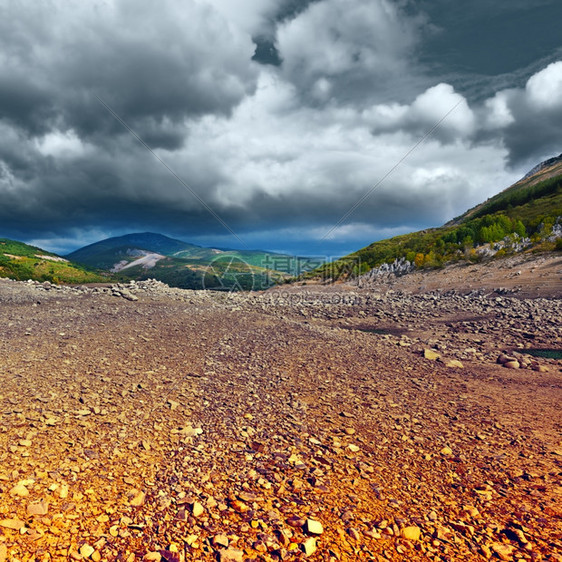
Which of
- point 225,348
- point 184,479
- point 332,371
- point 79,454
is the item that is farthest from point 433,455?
point 225,348

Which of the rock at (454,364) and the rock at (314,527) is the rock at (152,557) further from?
the rock at (454,364)

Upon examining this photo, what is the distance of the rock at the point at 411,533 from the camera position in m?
3.86

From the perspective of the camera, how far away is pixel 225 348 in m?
13.4

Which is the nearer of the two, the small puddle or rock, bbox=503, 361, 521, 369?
rock, bbox=503, 361, 521, 369

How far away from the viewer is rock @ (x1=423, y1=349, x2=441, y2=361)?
12.3 meters

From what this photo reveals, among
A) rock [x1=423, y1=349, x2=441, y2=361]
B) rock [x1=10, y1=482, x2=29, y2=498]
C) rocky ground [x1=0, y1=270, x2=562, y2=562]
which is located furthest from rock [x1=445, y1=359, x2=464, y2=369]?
rock [x1=10, y1=482, x2=29, y2=498]

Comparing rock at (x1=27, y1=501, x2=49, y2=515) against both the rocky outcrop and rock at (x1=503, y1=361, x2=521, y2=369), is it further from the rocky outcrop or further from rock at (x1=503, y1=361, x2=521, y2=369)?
the rocky outcrop

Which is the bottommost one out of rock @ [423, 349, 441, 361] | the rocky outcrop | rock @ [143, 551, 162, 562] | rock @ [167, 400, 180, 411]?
rock @ [143, 551, 162, 562]

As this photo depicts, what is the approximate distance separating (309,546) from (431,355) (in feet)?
34.1

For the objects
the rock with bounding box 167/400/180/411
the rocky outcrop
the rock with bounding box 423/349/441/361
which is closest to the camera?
the rock with bounding box 167/400/180/411

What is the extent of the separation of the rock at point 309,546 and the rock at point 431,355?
396 inches

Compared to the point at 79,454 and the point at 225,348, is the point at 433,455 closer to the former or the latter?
the point at 79,454

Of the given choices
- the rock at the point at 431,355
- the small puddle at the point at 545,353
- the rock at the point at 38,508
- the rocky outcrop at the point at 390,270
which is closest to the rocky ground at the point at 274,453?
the rock at the point at 38,508

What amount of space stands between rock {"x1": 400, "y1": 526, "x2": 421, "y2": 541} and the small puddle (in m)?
12.4
